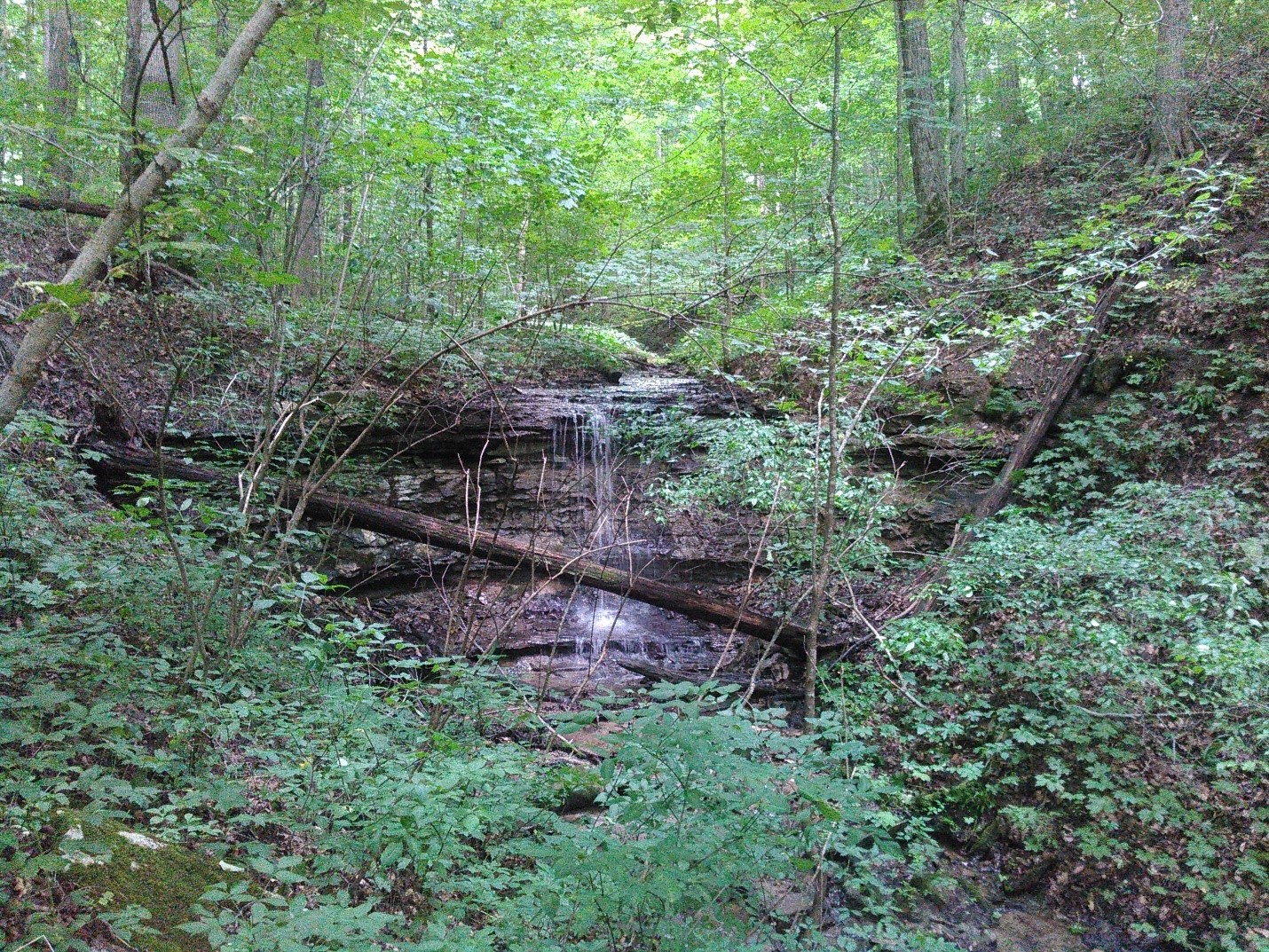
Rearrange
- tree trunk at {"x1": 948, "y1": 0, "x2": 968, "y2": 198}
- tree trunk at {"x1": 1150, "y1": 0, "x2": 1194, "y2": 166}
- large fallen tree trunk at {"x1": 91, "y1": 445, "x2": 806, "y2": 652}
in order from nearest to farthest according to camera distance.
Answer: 1. large fallen tree trunk at {"x1": 91, "y1": 445, "x2": 806, "y2": 652}
2. tree trunk at {"x1": 1150, "y1": 0, "x2": 1194, "y2": 166}
3. tree trunk at {"x1": 948, "y1": 0, "x2": 968, "y2": 198}

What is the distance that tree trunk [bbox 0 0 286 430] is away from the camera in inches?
84.0

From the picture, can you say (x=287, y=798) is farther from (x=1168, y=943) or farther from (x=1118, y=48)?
(x=1118, y=48)

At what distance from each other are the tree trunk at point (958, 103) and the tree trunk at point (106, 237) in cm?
1069

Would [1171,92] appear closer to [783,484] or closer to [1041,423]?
[1041,423]

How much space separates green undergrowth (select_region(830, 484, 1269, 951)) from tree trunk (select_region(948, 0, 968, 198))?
23.8 feet

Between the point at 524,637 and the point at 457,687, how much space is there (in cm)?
374

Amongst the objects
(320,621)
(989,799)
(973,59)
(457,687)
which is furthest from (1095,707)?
(973,59)

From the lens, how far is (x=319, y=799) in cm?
311

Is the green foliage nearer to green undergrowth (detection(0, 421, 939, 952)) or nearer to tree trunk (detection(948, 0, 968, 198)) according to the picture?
green undergrowth (detection(0, 421, 939, 952))

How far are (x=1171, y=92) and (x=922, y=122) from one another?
10.5 ft

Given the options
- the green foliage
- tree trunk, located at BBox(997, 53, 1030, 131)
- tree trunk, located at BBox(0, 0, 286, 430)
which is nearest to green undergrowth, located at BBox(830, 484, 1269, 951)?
the green foliage

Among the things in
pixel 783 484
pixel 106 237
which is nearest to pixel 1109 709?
pixel 783 484

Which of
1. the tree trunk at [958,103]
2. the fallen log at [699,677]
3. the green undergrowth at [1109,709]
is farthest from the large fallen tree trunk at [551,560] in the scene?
the tree trunk at [958,103]

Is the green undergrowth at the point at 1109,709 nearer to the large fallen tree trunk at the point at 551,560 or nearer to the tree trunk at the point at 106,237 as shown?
the large fallen tree trunk at the point at 551,560
